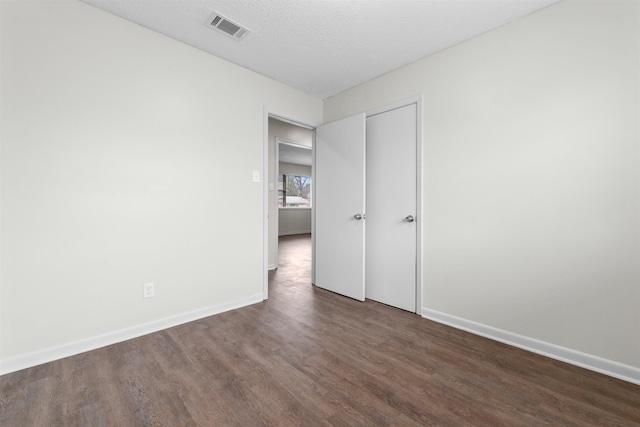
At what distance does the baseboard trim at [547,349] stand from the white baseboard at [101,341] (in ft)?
6.92

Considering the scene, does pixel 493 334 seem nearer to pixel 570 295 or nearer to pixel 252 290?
pixel 570 295

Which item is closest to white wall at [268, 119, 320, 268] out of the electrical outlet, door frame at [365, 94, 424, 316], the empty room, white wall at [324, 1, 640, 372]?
the empty room

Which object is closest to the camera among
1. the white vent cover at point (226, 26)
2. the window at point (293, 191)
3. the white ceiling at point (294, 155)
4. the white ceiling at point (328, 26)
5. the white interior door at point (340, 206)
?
the white ceiling at point (328, 26)

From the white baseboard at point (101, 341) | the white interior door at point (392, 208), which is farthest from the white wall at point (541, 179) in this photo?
the white baseboard at point (101, 341)

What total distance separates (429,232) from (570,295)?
106 cm

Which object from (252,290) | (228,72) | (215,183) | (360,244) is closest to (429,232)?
(360,244)

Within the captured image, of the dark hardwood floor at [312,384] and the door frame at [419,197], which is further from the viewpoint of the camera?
the door frame at [419,197]

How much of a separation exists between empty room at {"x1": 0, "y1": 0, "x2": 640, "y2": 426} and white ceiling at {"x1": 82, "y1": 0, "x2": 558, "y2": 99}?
→ 2 centimetres

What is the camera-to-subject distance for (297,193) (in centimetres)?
963

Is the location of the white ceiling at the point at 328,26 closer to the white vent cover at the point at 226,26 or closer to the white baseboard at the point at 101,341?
the white vent cover at the point at 226,26

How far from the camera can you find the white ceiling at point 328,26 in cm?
196

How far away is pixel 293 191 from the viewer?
9.54 meters

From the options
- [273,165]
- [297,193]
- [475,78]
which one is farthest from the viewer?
[297,193]

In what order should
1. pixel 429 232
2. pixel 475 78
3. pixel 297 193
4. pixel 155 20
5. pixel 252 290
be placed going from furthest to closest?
1. pixel 297 193
2. pixel 252 290
3. pixel 429 232
4. pixel 475 78
5. pixel 155 20
